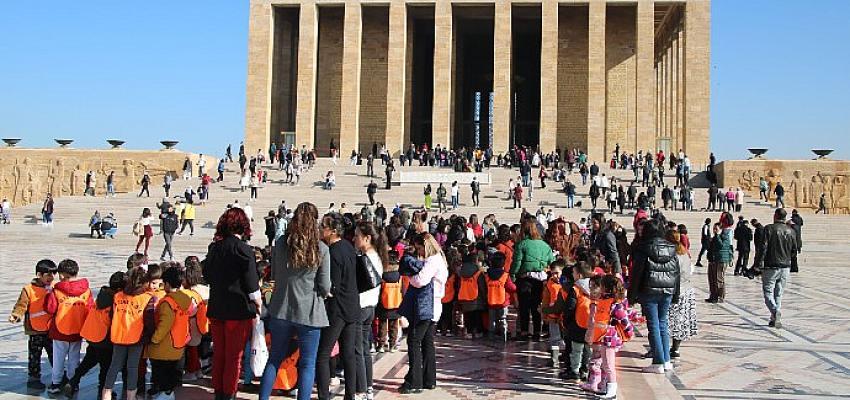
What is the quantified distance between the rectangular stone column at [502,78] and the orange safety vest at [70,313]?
115ft

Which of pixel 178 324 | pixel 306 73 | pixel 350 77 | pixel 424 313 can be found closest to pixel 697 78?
pixel 350 77

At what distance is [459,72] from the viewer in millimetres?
46062

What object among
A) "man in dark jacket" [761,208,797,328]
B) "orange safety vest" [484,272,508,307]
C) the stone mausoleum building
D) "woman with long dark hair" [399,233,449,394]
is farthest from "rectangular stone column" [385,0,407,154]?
"woman with long dark hair" [399,233,449,394]

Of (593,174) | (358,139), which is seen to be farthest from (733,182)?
(358,139)

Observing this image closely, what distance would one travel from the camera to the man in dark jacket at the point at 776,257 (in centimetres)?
979

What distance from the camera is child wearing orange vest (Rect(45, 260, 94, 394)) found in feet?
19.8

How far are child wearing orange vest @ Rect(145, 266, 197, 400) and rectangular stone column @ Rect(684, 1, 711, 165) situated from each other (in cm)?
3687

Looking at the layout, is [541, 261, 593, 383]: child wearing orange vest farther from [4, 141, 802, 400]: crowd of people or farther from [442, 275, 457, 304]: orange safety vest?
[442, 275, 457, 304]: orange safety vest

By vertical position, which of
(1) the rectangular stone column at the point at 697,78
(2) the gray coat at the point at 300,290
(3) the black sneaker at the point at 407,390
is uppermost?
(1) the rectangular stone column at the point at 697,78

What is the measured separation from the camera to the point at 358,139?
44062 millimetres

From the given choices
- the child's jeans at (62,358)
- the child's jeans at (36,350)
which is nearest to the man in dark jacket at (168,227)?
the child's jeans at (36,350)

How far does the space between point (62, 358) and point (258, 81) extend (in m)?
36.8

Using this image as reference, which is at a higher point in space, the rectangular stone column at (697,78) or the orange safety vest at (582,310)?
the rectangular stone column at (697,78)

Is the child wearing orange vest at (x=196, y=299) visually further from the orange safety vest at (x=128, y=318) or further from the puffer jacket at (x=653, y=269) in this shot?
the puffer jacket at (x=653, y=269)
